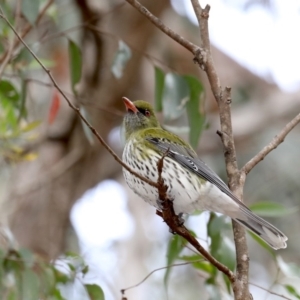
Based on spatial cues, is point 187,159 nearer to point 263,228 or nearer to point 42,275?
point 263,228

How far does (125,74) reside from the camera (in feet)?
16.3

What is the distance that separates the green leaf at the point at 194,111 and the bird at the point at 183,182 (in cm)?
18

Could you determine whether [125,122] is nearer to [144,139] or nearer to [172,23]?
[144,139]

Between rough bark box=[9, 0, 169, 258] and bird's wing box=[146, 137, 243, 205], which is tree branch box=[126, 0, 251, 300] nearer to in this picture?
bird's wing box=[146, 137, 243, 205]

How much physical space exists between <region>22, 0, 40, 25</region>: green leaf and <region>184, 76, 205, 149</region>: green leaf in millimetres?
778

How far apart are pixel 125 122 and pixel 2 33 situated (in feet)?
2.52

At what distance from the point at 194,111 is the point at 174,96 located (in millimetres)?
122

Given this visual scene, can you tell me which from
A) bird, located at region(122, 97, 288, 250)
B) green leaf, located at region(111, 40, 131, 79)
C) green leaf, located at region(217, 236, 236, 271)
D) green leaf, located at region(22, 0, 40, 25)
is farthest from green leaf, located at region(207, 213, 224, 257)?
green leaf, located at region(22, 0, 40, 25)

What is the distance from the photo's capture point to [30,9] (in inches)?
116

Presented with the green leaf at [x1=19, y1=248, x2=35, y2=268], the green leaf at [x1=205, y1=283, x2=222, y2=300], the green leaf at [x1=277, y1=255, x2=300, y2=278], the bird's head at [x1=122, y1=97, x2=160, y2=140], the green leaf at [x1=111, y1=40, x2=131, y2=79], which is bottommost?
the green leaf at [x1=19, y1=248, x2=35, y2=268]

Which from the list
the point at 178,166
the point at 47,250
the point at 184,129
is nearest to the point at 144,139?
the point at 178,166

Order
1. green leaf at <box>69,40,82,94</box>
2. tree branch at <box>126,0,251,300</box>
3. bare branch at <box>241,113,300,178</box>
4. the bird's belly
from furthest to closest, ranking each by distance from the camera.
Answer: green leaf at <box>69,40,82,94</box>
the bird's belly
bare branch at <box>241,113,300,178</box>
tree branch at <box>126,0,251,300</box>

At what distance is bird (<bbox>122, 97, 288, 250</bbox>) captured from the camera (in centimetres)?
245

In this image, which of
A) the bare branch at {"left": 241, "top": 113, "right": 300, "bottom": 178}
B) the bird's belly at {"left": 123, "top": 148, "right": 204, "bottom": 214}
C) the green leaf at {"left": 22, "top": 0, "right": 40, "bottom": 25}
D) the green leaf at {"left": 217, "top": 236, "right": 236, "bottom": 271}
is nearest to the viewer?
the bare branch at {"left": 241, "top": 113, "right": 300, "bottom": 178}
